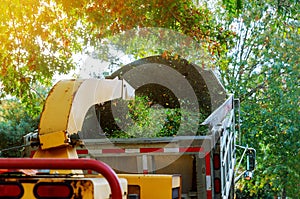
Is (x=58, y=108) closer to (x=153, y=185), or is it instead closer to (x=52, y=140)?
(x=52, y=140)

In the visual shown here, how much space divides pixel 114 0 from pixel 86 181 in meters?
6.33

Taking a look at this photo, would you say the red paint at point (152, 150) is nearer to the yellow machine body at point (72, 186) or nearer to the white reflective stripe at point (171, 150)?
the white reflective stripe at point (171, 150)

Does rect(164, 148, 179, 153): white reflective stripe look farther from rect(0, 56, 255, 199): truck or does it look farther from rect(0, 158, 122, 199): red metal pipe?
rect(0, 158, 122, 199): red metal pipe

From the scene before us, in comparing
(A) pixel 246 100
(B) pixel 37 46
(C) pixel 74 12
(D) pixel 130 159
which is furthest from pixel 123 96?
(A) pixel 246 100

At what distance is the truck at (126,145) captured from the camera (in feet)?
9.57

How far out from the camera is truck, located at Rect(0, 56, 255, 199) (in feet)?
9.57

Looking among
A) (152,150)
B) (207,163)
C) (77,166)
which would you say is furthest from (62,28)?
(77,166)

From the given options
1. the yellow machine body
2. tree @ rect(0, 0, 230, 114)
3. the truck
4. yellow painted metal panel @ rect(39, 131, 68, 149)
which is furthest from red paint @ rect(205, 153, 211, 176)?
the yellow machine body

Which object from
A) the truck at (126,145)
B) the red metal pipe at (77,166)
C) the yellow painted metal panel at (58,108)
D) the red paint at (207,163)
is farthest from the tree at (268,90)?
the red metal pipe at (77,166)

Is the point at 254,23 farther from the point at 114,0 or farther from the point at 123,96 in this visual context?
the point at 123,96

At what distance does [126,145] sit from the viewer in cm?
703

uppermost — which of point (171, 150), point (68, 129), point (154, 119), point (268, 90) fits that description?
point (268, 90)

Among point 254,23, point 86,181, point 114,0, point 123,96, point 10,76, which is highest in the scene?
point 254,23

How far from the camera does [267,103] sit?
17.7 metres
